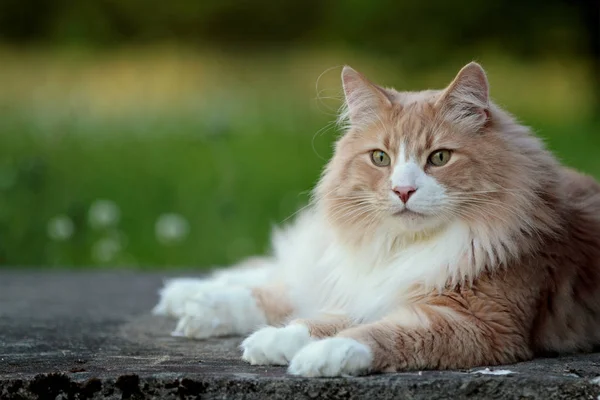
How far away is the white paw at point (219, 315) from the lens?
325 cm

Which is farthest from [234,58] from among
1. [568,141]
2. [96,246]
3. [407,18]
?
[568,141]

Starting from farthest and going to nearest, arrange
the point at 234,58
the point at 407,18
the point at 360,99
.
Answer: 1. the point at 407,18
2. the point at 234,58
3. the point at 360,99

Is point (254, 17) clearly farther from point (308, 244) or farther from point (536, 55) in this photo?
point (308, 244)

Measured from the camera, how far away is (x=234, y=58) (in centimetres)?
768

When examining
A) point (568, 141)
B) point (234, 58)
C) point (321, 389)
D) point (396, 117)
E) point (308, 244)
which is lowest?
point (321, 389)

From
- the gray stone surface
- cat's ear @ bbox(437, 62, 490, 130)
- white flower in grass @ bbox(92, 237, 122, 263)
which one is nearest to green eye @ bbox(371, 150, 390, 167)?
cat's ear @ bbox(437, 62, 490, 130)

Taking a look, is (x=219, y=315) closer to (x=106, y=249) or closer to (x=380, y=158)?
(x=380, y=158)

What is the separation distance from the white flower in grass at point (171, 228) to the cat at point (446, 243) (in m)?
2.59

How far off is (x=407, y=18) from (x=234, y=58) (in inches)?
69.3

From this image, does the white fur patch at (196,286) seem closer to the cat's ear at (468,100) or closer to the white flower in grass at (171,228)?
the cat's ear at (468,100)

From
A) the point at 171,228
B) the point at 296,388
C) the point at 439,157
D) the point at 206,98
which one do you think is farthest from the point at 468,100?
the point at 206,98

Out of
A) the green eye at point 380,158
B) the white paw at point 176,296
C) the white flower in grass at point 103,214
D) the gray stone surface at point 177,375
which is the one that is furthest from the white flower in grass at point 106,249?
the green eye at point 380,158

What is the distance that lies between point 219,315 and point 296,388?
1.00 metres

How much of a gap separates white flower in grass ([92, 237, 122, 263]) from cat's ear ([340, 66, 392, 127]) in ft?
10.8
